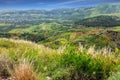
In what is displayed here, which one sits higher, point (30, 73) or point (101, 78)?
point (30, 73)

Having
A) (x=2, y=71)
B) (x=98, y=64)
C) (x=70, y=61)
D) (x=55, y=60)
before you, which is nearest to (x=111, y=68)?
(x=98, y=64)

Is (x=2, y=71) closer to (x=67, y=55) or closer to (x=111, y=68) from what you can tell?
(x=67, y=55)

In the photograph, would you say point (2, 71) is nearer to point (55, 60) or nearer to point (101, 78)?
point (55, 60)

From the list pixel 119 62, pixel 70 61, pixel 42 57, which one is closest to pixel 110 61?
pixel 119 62

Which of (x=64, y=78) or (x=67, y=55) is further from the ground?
(x=67, y=55)

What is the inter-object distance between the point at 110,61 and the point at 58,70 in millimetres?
1875

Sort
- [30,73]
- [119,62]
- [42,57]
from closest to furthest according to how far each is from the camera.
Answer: [30,73] < [119,62] < [42,57]

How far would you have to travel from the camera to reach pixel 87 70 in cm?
849

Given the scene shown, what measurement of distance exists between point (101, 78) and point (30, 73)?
2.34 metres

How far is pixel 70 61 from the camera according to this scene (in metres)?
8.75

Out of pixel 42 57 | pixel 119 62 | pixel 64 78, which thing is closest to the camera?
pixel 64 78

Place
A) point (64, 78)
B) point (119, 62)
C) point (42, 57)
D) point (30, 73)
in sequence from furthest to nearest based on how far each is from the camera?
point (42, 57) → point (119, 62) → point (64, 78) → point (30, 73)

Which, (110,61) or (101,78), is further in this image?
(110,61)

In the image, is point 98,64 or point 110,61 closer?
point 98,64
